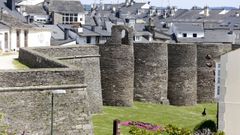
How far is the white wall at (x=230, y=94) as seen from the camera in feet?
104

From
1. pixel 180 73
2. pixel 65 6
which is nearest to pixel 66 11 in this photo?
pixel 65 6

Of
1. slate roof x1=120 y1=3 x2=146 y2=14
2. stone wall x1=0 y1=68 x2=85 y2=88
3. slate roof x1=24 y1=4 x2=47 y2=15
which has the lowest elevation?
stone wall x1=0 y1=68 x2=85 y2=88

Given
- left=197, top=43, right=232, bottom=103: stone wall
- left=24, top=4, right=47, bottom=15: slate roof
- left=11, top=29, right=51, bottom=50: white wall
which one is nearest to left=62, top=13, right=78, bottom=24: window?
left=24, top=4, right=47, bottom=15: slate roof

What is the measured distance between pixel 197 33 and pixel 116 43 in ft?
169

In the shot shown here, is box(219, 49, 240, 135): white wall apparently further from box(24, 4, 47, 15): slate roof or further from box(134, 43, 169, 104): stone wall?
box(24, 4, 47, 15): slate roof

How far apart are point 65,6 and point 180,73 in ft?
190

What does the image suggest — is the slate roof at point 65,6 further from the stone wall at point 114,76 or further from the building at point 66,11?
the stone wall at point 114,76

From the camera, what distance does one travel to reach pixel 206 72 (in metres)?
52.3

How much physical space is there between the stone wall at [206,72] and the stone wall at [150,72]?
465cm

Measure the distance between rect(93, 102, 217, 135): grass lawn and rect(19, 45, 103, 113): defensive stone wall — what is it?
47.4 inches

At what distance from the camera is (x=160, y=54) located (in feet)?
158

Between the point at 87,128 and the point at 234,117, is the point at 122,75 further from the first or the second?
the point at 87,128

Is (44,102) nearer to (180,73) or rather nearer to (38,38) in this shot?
(180,73)

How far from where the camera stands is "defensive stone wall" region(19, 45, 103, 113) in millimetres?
33719
